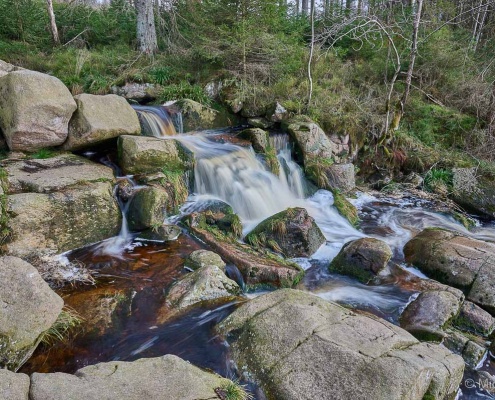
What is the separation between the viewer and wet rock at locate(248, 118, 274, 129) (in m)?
9.80

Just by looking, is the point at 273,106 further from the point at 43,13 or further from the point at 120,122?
the point at 43,13

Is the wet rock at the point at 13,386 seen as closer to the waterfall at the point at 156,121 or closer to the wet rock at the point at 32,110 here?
the wet rock at the point at 32,110

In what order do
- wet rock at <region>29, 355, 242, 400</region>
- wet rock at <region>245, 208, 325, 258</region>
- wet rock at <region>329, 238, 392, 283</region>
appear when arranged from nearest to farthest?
wet rock at <region>29, 355, 242, 400</region> < wet rock at <region>329, 238, 392, 283</region> < wet rock at <region>245, 208, 325, 258</region>

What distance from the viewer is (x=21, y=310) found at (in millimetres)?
3363

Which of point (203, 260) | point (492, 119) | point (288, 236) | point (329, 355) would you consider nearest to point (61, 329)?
point (203, 260)

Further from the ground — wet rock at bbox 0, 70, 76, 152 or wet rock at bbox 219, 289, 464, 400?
wet rock at bbox 0, 70, 76, 152

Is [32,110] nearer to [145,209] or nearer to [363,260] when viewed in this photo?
[145,209]

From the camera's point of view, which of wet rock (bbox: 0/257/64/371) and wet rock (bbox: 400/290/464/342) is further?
wet rock (bbox: 400/290/464/342)

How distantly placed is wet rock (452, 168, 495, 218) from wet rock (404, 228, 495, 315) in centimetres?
304

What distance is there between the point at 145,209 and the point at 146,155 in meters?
1.23

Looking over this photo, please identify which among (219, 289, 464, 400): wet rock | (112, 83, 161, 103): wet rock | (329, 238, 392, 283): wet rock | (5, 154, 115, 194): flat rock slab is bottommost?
(329, 238, 392, 283): wet rock

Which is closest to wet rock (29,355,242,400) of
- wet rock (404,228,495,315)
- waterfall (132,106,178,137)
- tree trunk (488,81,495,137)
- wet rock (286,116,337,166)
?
wet rock (404,228,495,315)

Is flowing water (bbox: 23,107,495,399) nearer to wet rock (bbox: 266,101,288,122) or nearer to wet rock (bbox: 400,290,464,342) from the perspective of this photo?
wet rock (bbox: 400,290,464,342)

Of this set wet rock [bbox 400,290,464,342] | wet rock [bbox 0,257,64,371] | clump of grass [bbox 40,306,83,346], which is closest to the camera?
wet rock [bbox 0,257,64,371]
